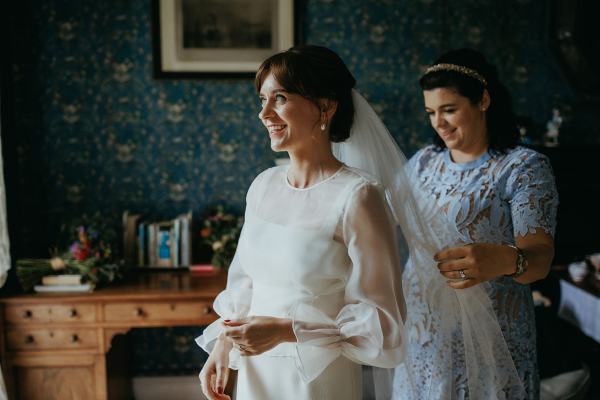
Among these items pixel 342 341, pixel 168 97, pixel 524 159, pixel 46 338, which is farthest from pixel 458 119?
pixel 46 338

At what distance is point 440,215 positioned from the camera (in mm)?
1441

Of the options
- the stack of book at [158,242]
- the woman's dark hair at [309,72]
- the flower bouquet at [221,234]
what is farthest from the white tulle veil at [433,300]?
the stack of book at [158,242]

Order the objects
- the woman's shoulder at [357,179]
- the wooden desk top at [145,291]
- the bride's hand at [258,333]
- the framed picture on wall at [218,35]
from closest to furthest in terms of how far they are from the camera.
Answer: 1. the bride's hand at [258,333]
2. the woman's shoulder at [357,179]
3. the wooden desk top at [145,291]
4. the framed picture on wall at [218,35]

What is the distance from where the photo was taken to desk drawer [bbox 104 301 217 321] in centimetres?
255

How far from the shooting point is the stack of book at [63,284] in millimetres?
2592

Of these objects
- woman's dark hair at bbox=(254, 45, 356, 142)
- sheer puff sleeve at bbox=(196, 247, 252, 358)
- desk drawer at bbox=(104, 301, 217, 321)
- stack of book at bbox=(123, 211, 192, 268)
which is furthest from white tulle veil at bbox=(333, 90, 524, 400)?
stack of book at bbox=(123, 211, 192, 268)

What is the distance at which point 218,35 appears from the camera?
304 cm

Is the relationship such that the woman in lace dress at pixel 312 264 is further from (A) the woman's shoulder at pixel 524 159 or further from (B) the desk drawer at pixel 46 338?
(B) the desk drawer at pixel 46 338

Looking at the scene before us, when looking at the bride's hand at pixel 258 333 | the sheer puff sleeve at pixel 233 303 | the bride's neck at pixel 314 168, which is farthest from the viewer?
the sheer puff sleeve at pixel 233 303

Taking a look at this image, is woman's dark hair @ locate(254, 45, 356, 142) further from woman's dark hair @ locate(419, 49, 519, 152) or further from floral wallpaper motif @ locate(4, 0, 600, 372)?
floral wallpaper motif @ locate(4, 0, 600, 372)

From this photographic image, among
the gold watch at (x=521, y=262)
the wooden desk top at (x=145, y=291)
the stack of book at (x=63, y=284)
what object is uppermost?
the gold watch at (x=521, y=262)

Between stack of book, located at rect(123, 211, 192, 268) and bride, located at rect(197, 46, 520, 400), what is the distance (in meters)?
1.52

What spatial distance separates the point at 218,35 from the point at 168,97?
49 centimetres

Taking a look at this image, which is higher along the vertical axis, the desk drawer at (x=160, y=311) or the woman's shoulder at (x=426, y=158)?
the woman's shoulder at (x=426, y=158)
